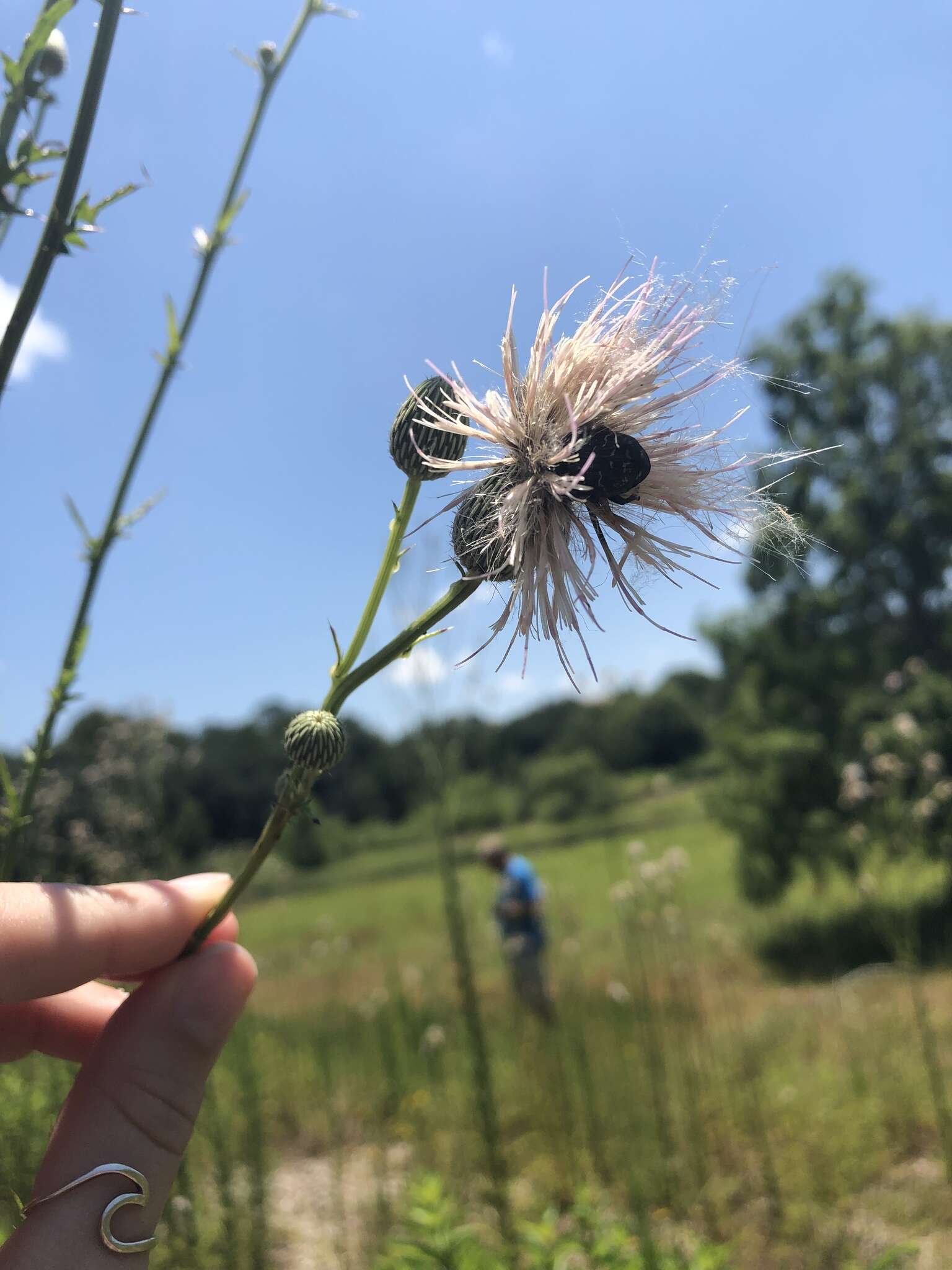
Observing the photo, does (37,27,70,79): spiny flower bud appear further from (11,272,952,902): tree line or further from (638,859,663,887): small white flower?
(11,272,952,902): tree line

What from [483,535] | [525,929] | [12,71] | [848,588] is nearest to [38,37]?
[12,71]

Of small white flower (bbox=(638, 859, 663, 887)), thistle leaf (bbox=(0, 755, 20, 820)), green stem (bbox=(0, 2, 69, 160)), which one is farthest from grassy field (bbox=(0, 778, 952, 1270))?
green stem (bbox=(0, 2, 69, 160))

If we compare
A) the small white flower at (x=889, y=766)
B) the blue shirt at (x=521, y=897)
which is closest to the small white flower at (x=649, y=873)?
the small white flower at (x=889, y=766)

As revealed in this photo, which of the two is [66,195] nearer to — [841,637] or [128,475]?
[128,475]

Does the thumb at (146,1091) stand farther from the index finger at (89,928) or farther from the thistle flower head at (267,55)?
the thistle flower head at (267,55)

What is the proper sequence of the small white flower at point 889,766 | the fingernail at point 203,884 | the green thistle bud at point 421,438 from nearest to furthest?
the green thistle bud at point 421,438 → the fingernail at point 203,884 → the small white flower at point 889,766
